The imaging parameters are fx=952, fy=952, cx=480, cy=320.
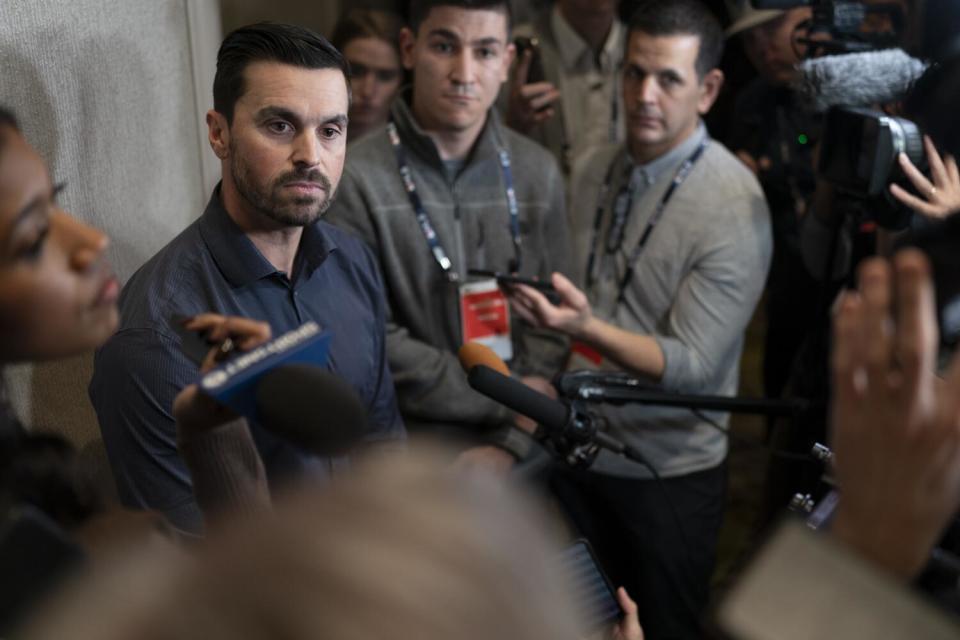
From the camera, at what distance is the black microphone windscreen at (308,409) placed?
34.9 inches

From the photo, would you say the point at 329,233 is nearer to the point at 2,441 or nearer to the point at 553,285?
the point at 553,285

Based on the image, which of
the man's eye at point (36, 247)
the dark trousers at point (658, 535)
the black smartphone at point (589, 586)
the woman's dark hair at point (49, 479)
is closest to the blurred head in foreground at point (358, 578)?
the woman's dark hair at point (49, 479)

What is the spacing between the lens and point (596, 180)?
7.08 ft

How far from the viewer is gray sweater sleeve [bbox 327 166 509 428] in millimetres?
1865

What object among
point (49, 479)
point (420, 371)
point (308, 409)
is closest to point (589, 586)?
point (308, 409)

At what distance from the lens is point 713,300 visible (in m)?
1.91

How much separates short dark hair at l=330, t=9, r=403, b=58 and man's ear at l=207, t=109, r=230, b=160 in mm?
997

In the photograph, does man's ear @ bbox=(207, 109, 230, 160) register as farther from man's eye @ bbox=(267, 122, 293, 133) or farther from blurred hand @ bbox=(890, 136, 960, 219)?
blurred hand @ bbox=(890, 136, 960, 219)

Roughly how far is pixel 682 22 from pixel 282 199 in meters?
1.02

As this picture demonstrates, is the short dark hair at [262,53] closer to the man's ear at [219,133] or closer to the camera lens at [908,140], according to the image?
the man's ear at [219,133]

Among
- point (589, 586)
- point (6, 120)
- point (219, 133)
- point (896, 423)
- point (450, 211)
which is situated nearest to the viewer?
point (896, 423)

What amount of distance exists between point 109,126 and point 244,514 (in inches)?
35.1

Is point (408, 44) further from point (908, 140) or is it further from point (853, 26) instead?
point (908, 140)

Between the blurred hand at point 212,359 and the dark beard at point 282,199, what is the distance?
16.4 inches
